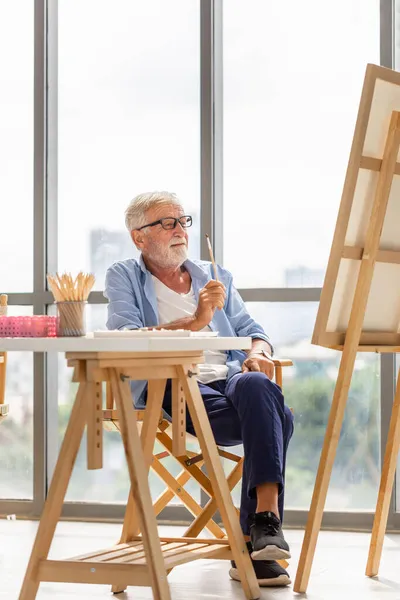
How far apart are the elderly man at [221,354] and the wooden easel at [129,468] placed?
0.57 ft

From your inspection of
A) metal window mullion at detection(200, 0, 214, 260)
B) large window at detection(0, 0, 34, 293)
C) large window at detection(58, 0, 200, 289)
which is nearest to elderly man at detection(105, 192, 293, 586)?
metal window mullion at detection(200, 0, 214, 260)

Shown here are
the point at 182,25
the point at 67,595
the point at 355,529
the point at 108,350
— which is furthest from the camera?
the point at 182,25

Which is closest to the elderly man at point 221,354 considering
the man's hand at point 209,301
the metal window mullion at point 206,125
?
the man's hand at point 209,301

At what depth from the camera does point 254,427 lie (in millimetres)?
2789

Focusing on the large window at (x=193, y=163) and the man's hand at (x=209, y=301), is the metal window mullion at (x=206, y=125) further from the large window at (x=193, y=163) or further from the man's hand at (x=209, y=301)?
the man's hand at (x=209, y=301)

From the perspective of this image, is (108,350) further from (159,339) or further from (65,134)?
(65,134)

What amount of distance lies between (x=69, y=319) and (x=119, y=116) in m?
2.21

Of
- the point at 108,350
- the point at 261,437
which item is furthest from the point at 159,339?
the point at 261,437

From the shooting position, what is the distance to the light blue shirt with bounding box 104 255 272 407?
3.18 metres

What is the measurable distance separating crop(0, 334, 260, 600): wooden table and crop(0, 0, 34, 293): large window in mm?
1954

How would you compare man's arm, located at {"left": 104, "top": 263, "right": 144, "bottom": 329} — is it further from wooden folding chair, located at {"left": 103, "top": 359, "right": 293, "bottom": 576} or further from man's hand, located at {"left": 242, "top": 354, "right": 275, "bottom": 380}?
man's hand, located at {"left": 242, "top": 354, "right": 275, "bottom": 380}

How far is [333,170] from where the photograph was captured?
4031 millimetres

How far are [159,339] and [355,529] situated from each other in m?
2.07

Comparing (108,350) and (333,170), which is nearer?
(108,350)
